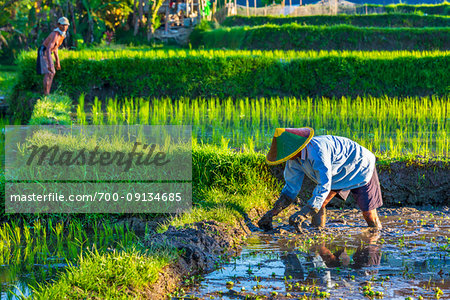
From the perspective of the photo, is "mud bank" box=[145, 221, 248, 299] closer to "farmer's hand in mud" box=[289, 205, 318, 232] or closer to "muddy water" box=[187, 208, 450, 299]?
"muddy water" box=[187, 208, 450, 299]

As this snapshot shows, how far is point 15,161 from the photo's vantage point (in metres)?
5.96

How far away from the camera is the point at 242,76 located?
400 inches

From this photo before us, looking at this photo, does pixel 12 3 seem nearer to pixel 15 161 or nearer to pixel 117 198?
pixel 15 161

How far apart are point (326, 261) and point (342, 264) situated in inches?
4.2

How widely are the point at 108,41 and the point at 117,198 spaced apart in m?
16.4

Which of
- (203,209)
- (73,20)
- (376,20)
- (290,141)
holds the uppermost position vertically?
(73,20)

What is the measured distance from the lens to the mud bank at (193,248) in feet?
11.1

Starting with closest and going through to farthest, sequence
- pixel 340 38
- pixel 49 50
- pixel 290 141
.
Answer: pixel 290 141
pixel 49 50
pixel 340 38

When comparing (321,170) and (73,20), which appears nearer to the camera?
(321,170)

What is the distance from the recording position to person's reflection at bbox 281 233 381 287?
3545 millimetres

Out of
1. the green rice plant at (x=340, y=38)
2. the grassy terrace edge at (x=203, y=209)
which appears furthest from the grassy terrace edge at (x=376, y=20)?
the grassy terrace edge at (x=203, y=209)

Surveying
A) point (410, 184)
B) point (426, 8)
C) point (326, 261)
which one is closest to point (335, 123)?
point (410, 184)

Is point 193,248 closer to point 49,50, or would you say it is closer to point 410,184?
point 410,184

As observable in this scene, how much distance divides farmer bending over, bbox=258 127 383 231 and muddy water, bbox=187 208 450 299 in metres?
0.19
